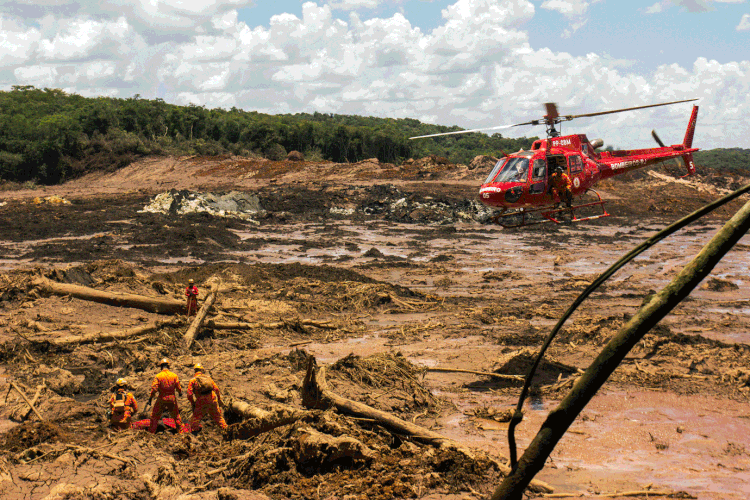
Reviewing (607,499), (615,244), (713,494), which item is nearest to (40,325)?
(607,499)

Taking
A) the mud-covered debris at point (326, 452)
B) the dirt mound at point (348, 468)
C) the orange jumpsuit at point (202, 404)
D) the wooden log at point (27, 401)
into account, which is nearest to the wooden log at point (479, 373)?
the dirt mound at point (348, 468)

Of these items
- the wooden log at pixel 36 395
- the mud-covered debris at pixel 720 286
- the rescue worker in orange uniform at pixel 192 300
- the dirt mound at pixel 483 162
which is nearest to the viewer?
the wooden log at pixel 36 395

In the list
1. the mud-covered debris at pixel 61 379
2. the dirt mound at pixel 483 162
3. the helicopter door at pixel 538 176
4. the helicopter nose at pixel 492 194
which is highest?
the dirt mound at pixel 483 162

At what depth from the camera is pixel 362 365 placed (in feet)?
33.8

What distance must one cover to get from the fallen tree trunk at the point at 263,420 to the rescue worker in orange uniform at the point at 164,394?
2.67 feet

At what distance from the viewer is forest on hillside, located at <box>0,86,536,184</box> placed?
55.6 metres

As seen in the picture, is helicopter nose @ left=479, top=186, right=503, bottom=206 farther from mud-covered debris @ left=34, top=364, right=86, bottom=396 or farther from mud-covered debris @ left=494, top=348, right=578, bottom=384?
mud-covered debris @ left=34, top=364, right=86, bottom=396

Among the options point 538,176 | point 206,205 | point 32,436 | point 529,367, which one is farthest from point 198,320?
point 206,205

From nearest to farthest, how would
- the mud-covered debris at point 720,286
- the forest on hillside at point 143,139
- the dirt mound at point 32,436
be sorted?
the dirt mound at point 32,436 < the mud-covered debris at point 720,286 < the forest on hillside at point 143,139

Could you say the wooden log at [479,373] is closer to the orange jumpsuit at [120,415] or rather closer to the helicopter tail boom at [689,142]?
the orange jumpsuit at [120,415]

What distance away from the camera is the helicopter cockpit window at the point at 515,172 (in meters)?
15.5

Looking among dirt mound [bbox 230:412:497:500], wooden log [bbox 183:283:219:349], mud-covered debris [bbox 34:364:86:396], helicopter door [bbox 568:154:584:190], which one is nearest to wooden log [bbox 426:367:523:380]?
dirt mound [bbox 230:412:497:500]

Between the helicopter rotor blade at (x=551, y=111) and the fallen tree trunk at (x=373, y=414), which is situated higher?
the helicopter rotor blade at (x=551, y=111)

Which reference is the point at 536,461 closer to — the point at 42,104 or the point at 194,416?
the point at 194,416
